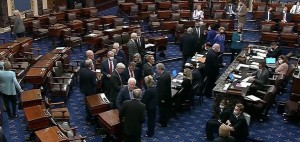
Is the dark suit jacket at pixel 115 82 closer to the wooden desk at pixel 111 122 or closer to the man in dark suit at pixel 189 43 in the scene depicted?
the wooden desk at pixel 111 122

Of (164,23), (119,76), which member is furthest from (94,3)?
(119,76)

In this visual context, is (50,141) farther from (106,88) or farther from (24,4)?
(24,4)

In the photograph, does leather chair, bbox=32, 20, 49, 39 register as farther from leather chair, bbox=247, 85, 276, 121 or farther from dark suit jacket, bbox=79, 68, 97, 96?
leather chair, bbox=247, 85, 276, 121

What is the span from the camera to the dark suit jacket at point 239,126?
8.21 m

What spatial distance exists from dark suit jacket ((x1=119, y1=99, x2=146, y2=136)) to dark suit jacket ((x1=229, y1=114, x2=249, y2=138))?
1834 millimetres

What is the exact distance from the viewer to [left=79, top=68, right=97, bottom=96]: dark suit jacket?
9.31 m

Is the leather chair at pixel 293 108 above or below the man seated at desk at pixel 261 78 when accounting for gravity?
below

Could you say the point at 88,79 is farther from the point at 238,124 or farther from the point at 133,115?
the point at 238,124

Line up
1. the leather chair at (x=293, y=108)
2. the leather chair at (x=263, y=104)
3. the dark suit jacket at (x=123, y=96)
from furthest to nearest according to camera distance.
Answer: the leather chair at (x=293, y=108)
the leather chair at (x=263, y=104)
the dark suit jacket at (x=123, y=96)

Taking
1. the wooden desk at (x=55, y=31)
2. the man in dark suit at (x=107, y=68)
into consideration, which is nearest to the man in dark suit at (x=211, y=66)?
the man in dark suit at (x=107, y=68)

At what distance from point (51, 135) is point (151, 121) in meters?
2.34

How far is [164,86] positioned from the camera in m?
9.01

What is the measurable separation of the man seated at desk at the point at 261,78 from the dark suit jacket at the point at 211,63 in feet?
3.04

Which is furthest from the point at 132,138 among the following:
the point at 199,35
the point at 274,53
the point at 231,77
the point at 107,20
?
the point at 107,20
